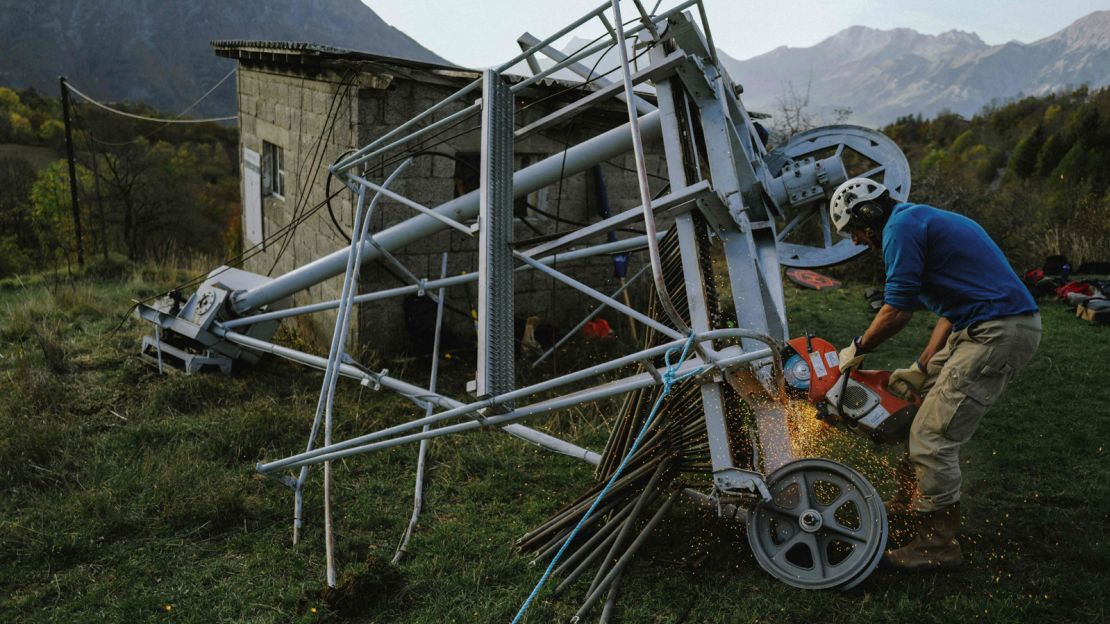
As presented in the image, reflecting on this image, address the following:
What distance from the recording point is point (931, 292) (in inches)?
170

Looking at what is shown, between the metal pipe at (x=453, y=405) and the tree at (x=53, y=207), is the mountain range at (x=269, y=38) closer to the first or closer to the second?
the tree at (x=53, y=207)

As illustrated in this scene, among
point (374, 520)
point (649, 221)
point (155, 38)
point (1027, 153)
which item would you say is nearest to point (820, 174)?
point (649, 221)

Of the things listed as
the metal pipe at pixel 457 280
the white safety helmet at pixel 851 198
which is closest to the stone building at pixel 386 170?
the metal pipe at pixel 457 280

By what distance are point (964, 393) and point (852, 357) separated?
1.91ft

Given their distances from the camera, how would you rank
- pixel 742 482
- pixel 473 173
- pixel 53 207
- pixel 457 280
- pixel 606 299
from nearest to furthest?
pixel 742 482
pixel 606 299
pixel 457 280
pixel 473 173
pixel 53 207

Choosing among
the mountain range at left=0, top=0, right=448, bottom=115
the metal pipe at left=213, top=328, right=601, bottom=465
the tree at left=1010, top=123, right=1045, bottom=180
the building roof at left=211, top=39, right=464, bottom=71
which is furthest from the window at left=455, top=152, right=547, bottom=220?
the mountain range at left=0, top=0, right=448, bottom=115

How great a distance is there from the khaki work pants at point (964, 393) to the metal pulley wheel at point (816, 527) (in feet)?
1.49

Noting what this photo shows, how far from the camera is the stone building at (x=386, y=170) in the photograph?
309 inches

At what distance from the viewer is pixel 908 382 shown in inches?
185

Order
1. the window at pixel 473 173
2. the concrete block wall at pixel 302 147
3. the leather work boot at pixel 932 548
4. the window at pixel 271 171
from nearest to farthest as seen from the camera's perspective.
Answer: the leather work boot at pixel 932 548
the concrete block wall at pixel 302 147
the window at pixel 473 173
the window at pixel 271 171

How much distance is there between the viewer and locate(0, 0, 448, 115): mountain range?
315 feet

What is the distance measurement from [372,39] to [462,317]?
5109 inches

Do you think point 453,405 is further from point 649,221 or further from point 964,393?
point 964,393

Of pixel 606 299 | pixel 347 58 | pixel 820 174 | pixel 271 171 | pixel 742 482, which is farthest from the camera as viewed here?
pixel 271 171
